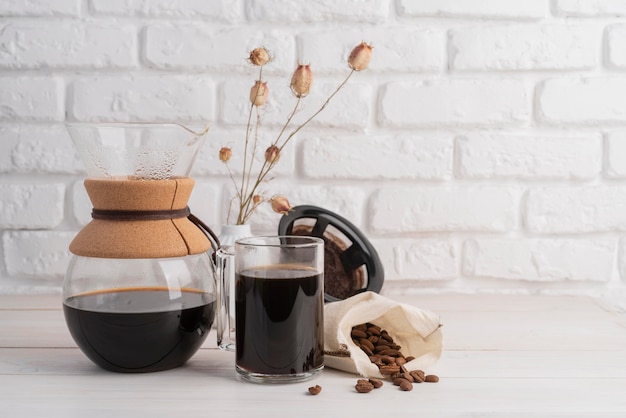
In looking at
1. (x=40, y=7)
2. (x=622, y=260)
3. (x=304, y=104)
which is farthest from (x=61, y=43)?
(x=622, y=260)

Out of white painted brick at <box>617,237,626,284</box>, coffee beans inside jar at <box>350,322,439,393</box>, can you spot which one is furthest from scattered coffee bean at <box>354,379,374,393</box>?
white painted brick at <box>617,237,626,284</box>

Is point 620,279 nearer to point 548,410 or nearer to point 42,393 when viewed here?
point 548,410

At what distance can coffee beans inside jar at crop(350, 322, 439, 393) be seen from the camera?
87 cm

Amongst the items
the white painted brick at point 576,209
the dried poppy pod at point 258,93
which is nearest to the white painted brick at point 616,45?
the white painted brick at point 576,209

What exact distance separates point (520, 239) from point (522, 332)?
14.4 inches

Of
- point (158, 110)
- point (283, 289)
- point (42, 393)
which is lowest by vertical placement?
point (42, 393)

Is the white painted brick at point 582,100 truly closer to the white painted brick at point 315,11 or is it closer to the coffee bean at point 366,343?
the white painted brick at point 315,11

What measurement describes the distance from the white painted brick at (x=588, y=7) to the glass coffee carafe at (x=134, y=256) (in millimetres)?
867

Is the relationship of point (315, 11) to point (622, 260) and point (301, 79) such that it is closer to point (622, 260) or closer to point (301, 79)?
point (301, 79)

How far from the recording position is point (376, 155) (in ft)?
4.73

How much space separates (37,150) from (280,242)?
2.37 feet

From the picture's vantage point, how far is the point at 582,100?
57.2 inches

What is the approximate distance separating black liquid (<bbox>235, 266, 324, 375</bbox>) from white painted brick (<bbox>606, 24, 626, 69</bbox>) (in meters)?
0.88

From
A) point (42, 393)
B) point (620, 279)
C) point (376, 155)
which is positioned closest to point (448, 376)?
point (42, 393)
